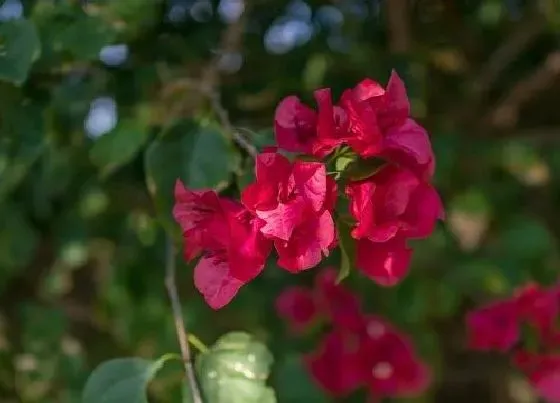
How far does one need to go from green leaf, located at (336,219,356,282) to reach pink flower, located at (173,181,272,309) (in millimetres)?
56

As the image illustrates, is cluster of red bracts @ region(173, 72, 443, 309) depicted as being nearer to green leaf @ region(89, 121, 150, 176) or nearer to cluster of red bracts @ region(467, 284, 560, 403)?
green leaf @ region(89, 121, 150, 176)

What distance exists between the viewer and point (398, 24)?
1.19m

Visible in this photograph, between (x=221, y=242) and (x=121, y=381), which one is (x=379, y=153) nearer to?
(x=221, y=242)

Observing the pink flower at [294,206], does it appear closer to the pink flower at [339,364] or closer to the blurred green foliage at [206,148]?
the blurred green foliage at [206,148]

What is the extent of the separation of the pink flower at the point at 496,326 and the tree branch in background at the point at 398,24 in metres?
0.33

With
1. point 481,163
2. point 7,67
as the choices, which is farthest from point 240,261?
point 481,163

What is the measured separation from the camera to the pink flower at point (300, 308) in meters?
1.16

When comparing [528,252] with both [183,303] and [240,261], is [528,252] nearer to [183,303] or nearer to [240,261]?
[183,303]

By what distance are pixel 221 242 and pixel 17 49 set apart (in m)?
0.24

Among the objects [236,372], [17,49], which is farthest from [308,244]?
[17,49]

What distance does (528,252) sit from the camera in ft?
4.00

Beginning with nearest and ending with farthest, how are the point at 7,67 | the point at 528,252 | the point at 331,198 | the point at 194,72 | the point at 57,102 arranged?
the point at 331,198
the point at 7,67
the point at 57,102
the point at 194,72
the point at 528,252

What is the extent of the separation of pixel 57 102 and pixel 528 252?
2.01 ft

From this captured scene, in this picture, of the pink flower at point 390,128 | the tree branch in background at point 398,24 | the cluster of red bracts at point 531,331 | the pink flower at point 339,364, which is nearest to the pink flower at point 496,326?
the cluster of red bracts at point 531,331
